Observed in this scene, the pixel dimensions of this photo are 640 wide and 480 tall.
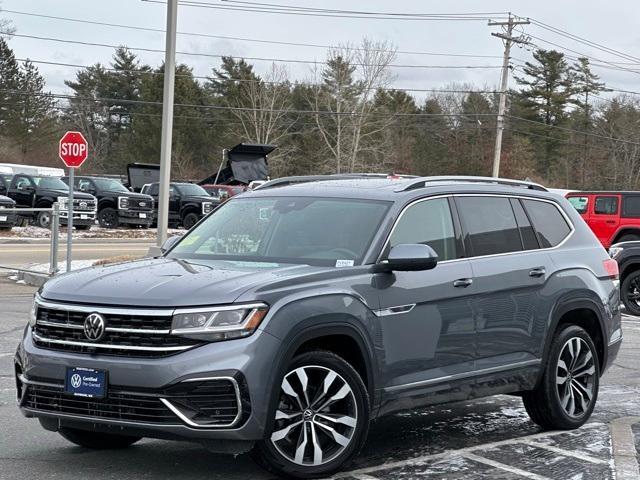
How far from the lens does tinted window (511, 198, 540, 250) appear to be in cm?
727

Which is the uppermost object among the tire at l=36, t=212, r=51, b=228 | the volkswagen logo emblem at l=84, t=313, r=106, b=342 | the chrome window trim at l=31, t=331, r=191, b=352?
the volkswagen logo emblem at l=84, t=313, r=106, b=342

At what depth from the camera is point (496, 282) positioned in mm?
6711

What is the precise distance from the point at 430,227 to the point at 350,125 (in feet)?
213

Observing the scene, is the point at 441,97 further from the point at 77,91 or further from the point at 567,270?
the point at 567,270

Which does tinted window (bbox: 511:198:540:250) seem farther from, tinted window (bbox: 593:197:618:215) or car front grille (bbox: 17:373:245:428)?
tinted window (bbox: 593:197:618:215)

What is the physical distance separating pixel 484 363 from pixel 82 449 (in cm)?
257

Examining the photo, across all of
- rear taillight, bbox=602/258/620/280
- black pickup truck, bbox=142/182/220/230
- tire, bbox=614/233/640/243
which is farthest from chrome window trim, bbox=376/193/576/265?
black pickup truck, bbox=142/182/220/230

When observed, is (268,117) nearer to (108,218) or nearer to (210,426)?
(108,218)

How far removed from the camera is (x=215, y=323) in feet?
17.0

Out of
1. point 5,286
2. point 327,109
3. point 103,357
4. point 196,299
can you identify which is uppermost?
point 327,109

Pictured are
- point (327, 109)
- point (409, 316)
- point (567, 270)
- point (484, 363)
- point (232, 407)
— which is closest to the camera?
point (232, 407)

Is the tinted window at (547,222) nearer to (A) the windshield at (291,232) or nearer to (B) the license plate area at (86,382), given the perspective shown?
(A) the windshield at (291,232)

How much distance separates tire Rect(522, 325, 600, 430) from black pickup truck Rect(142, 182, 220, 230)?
3020 cm

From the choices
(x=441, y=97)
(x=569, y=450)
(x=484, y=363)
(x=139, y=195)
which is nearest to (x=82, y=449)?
(x=484, y=363)
